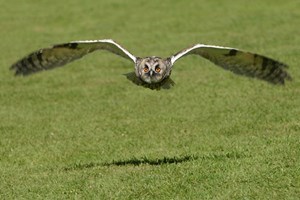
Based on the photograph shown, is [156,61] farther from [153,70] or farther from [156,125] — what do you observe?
[156,125]

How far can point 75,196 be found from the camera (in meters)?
11.5

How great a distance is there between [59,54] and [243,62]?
11.3 feet

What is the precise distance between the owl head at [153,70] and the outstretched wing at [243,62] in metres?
0.28

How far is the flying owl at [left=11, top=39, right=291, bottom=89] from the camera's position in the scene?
1270cm

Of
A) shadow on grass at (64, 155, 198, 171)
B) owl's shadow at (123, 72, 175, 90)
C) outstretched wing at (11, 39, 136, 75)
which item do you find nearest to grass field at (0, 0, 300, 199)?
shadow on grass at (64, 155, 198, 171)

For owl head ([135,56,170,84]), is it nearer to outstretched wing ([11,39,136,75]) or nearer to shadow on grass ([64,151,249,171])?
outstretched wing ([11,39,136,75])

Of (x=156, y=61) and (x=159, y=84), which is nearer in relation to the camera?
(x=156, y=61)

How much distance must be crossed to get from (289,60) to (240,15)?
41.2 feet

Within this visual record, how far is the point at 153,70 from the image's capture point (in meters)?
12.6

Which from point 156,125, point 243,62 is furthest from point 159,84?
point 156,125

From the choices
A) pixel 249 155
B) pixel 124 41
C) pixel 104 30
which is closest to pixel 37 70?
pixel 249 155

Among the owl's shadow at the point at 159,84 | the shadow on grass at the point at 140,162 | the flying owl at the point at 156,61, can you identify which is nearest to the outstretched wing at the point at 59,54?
the flying owl at the point at 156,61

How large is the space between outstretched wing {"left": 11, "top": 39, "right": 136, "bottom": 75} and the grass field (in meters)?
2.04

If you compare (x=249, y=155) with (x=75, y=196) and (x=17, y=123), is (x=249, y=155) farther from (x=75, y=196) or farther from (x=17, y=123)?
(x=17, y=123)
